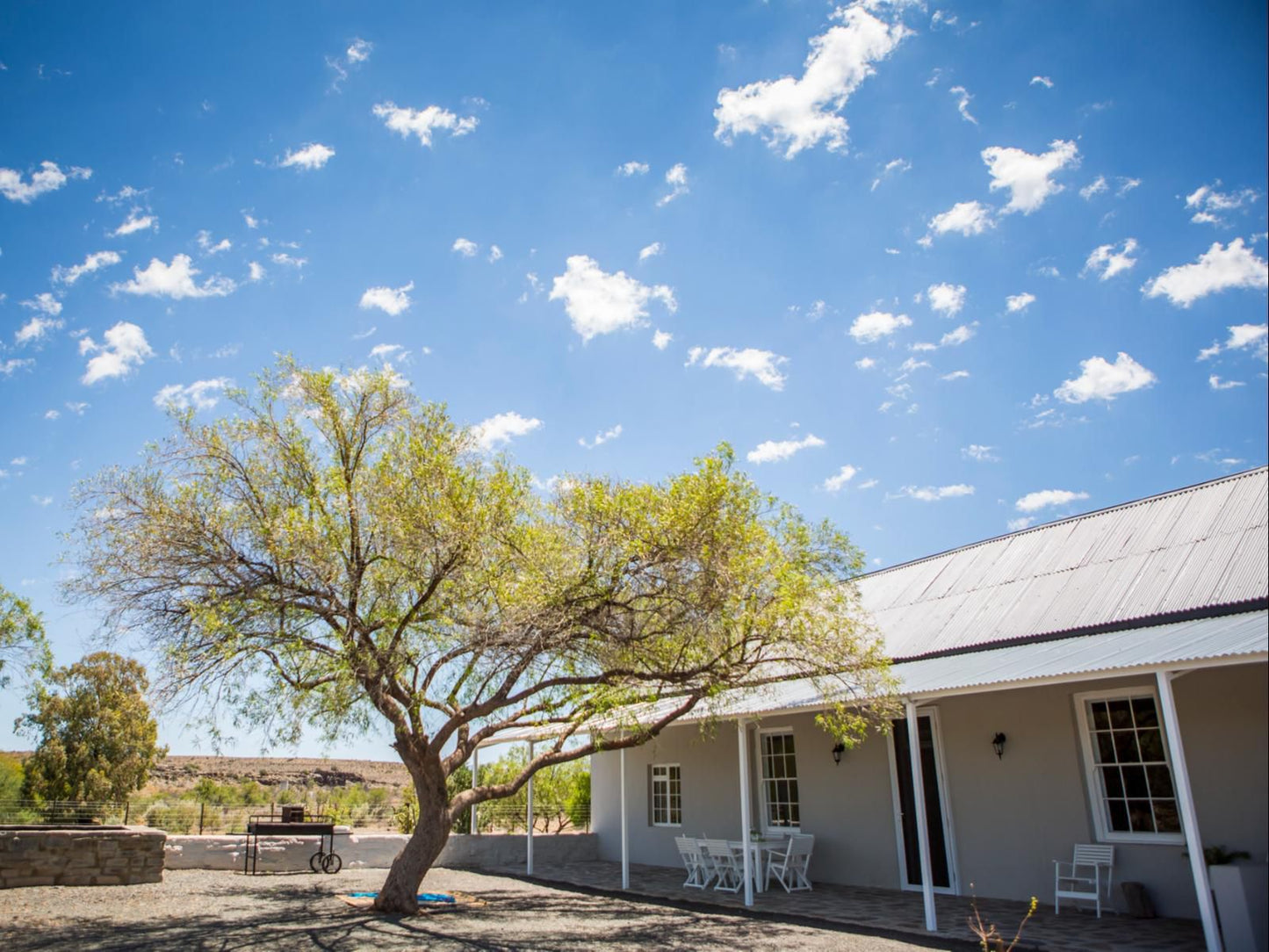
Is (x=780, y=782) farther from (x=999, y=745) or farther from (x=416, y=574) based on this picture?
(x=416, y=574)

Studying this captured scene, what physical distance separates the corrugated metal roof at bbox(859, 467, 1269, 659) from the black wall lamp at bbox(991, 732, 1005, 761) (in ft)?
3.49

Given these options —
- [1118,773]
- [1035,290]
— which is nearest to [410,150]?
[1035,290]

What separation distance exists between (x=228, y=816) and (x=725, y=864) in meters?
9.87

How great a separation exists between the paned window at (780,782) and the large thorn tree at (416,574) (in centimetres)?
314

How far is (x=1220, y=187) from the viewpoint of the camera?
767 centimetres

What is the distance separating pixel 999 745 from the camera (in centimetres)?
927

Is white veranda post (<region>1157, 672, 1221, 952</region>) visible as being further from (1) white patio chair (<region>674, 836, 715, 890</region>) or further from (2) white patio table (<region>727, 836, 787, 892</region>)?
(1) white patio chair (<region>674, 836, 715, 890</region>)

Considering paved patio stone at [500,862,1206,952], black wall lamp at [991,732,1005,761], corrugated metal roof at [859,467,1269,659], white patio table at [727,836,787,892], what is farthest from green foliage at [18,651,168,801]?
black wall lamp at [991,732,1005,761]

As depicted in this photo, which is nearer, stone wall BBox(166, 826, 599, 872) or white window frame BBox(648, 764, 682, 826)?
stone wall BBox(166, 826, 599, 872)

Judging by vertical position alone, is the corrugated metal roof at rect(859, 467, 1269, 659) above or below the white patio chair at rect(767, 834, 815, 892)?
above

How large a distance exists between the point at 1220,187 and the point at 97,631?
1194cm

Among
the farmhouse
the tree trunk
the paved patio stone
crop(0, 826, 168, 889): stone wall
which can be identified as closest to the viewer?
the paved patio stone

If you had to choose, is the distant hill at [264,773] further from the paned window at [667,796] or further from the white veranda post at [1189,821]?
the white veranda post at [1189,821]

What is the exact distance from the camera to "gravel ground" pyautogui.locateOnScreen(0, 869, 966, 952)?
704 centimetres
